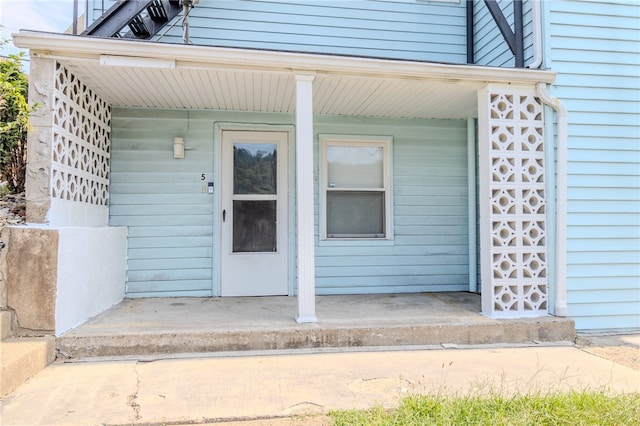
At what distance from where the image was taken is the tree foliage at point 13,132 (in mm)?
3246

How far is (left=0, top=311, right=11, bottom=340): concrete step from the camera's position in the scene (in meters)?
2.94

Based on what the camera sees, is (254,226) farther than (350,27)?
No

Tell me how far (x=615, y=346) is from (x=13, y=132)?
592 cm

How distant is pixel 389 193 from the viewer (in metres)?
5.24

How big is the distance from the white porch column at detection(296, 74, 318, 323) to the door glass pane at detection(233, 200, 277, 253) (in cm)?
140

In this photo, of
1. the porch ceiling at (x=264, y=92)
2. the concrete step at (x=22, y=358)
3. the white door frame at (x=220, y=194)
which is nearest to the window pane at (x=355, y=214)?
the white door frame at (x=220, y=194)

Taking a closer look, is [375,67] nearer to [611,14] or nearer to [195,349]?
[611,14]

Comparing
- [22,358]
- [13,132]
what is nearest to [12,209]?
[13,132]

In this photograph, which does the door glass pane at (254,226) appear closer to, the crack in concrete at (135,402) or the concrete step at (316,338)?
the concrete step at (316,338)

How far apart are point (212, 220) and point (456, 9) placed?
4.53 meters

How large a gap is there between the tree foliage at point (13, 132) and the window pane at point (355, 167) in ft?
10.7

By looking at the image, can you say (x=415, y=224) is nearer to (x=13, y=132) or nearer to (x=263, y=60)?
(x=263, y=60)

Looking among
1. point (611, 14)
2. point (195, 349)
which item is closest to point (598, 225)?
point (611, 14)

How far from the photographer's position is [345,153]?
527 centimetres
